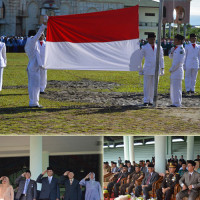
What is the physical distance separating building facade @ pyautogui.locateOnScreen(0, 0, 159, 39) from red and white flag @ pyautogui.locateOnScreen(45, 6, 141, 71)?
170ft

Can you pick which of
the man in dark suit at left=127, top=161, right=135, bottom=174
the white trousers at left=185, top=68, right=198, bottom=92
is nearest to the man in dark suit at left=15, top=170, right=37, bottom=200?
the man in dark suit at left=127, top=161, right=135, bottom=174

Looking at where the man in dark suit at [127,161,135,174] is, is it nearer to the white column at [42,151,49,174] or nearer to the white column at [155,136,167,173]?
the white column at [155,136,167,173]

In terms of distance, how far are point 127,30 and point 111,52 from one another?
685 millimetres

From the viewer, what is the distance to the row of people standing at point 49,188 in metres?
10.6

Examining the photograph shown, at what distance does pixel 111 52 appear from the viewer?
1352cm

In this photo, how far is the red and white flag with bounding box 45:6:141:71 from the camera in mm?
13484

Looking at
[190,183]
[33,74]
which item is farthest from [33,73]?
[190,183]

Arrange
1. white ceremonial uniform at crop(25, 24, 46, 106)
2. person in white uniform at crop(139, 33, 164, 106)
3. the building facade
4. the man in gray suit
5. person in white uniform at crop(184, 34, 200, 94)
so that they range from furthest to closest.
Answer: the building facade < person in white uniform at crop(184, 34, 200, 94) < person in white uniform at crop(139, 33, 164, 106) < white ceremonial uniform at crop(25, 24, 46, 106) < the man in gray suit

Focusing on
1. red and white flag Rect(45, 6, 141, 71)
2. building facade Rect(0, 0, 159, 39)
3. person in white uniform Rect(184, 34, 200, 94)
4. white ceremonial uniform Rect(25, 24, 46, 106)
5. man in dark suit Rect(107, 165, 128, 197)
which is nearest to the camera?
man in dark suit Rect(107, 165, 128, 197)

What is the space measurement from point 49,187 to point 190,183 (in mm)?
2792

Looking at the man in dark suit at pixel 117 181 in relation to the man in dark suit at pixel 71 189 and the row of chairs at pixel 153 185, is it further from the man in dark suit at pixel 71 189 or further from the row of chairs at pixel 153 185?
the man in dark suit at pixel 71 189

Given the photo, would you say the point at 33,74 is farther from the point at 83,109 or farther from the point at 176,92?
the point at 176,92

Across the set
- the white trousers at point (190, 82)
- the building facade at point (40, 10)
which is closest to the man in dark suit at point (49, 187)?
the white trousers at point (190, 82)

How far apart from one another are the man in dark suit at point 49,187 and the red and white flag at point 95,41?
3667 millimetres
